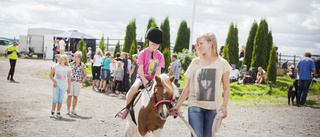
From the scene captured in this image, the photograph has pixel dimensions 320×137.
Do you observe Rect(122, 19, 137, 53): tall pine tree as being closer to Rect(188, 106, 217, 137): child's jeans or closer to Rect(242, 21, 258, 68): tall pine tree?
Rect(242, 21, 258, 68): tall pine tree

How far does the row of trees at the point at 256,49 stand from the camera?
16.5 meters

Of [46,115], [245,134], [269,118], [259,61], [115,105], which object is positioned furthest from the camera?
[259,61]

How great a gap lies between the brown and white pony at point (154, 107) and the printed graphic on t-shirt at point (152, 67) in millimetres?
381

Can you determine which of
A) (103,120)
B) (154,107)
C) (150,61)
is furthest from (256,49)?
(154,107)

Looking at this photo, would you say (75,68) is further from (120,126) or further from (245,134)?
(245,134)

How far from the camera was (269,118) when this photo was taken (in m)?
9.30

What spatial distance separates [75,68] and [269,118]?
22.2ft

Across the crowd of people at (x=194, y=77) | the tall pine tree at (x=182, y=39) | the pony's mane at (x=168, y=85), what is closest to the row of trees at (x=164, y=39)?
the tall pine tree at (x=182, y=39)

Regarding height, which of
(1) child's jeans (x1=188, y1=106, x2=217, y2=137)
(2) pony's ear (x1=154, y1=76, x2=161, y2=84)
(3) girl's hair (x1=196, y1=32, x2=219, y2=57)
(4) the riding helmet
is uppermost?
(4) the riding helmet

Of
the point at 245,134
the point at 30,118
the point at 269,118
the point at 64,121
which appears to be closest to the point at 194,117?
the point at 245,134

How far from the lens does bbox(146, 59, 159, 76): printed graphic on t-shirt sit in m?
4.65

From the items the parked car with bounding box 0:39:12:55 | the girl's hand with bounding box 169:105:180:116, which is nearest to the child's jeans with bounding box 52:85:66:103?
the girl's hand with bounding box 169:105:180:116

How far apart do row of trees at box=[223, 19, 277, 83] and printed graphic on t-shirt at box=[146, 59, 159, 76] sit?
1336 cm

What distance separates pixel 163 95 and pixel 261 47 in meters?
16.6
